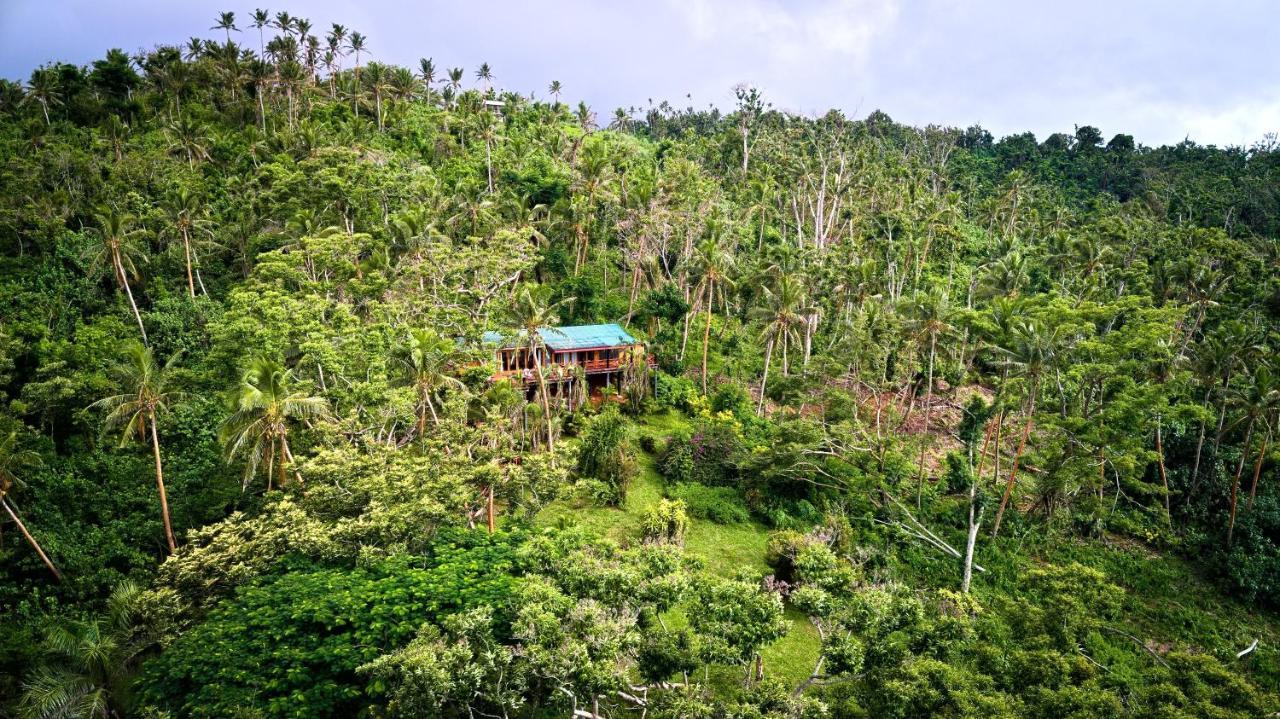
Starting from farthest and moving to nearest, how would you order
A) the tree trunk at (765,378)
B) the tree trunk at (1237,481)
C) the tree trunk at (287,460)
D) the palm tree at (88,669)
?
the tree trunk at (765,378) < the tree trunk at (1237,481) < the tree trunk at (287,460) < the palm tree at (88,669)

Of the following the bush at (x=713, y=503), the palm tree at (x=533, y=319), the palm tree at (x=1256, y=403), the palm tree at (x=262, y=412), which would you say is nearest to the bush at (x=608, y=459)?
the palm tree at (x=533, y=319)

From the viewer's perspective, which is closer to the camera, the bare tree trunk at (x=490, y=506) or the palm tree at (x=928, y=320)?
the bare tree trunk at (x=490, y=506)

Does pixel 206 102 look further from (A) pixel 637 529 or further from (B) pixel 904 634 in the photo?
(B) pixel 904 634

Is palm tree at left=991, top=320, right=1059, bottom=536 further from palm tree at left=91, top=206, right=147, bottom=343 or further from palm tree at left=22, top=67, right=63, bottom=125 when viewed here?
palm tree at left=22, top=67, right=63, bottom=125

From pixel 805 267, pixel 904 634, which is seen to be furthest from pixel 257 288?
pixel 805 267

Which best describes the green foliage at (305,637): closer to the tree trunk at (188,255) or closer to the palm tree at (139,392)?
the palm tree at (139,392)

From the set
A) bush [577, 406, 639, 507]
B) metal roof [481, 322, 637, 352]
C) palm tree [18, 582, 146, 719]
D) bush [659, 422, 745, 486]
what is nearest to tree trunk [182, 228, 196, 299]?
metal roof [481, 322, 637, 352]
